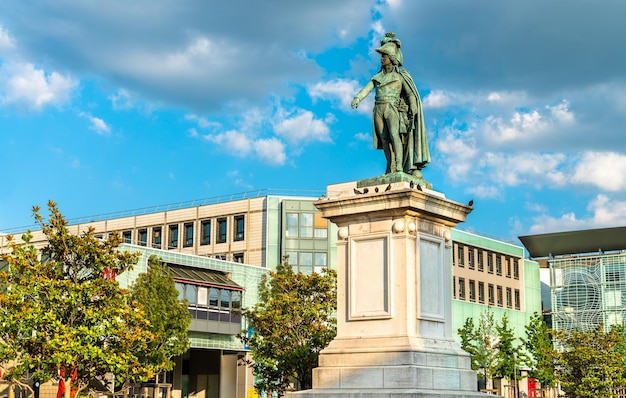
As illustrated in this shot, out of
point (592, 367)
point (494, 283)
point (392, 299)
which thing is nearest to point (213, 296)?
point (592, 367)

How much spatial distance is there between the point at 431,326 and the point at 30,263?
56.5 feet

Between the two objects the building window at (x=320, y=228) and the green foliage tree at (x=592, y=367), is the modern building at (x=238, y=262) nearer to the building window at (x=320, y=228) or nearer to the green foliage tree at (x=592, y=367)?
the building window at (x=320, y=228)

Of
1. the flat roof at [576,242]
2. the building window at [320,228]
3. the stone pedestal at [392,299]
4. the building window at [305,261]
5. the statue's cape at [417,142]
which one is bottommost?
the stone pedestal at [392,299]

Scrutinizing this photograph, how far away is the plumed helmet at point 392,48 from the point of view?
2077cm

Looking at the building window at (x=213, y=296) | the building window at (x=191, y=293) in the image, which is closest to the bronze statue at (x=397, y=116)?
the building window at (x=191, y=293)

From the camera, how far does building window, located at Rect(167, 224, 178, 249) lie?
3494 inches

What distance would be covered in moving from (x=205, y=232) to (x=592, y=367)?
140 feet

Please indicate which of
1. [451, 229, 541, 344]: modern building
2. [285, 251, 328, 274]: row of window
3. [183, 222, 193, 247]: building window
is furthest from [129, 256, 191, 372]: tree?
[183, 222, 193, 247]: building window

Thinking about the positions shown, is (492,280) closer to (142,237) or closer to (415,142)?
(142,237)

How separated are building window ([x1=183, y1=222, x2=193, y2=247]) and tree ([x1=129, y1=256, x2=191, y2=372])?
40876 millimetres

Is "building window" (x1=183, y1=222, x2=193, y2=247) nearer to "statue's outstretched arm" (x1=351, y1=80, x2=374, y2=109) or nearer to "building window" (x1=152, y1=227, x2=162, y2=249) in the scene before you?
"building window" (x1=152, y1=227, x2=162, y2=249)

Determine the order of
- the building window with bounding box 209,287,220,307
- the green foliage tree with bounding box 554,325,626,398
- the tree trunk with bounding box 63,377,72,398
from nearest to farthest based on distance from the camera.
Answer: the tree trunk with bounding box 63,377,72,398
the green foliage tree with bounding box 554,325,626,398
the building window with bounding box 209,287,220,307

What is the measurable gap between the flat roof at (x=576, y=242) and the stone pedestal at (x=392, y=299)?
82831 millimetres

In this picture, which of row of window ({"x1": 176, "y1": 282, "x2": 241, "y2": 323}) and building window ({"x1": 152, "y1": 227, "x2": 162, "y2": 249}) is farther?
building window ({"x1": 152, "y1": 227, "x2": 162, "y2": 249})
